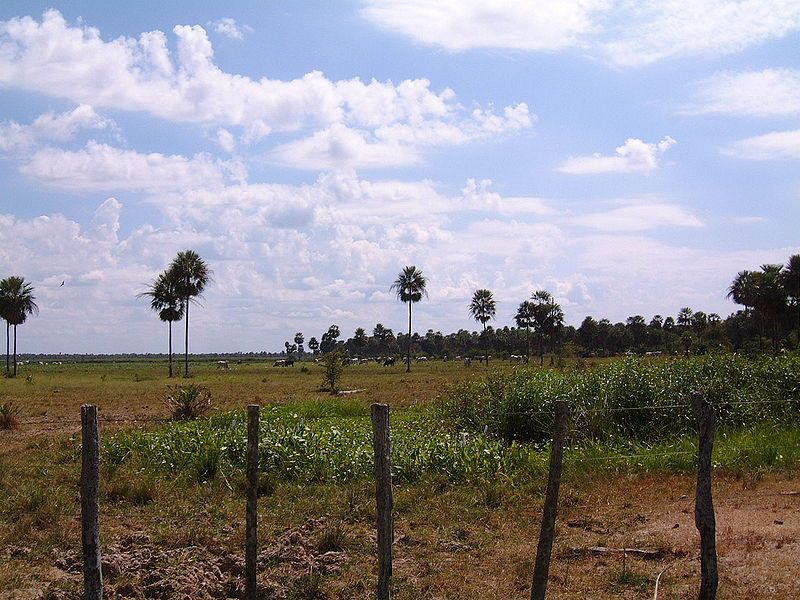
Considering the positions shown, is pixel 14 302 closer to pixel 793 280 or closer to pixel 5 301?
pixel 5 301

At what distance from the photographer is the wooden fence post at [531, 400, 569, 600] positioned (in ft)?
18.9

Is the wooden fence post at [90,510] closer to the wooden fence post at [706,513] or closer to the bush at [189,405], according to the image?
the wooden fence post at [706,513]

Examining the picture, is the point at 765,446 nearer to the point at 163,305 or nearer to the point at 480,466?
the point at 480,466

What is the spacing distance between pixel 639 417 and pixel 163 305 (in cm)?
4739

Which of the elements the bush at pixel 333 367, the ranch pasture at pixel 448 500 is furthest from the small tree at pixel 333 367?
the ranch pasture at pixel 448 500

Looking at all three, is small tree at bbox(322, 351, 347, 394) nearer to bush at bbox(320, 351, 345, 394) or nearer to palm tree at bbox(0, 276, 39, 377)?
bush at bbox(320, 351, 345, 394)

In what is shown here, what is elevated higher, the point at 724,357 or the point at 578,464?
the point at 724,357

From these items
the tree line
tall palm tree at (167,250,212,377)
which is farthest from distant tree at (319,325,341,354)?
tall palm tree at (167,250,212,377)

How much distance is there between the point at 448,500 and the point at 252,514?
4.56 metres

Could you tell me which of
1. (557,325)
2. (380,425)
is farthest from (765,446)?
(557,325)

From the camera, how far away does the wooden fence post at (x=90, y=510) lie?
5574 mm

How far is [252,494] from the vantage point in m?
6.19

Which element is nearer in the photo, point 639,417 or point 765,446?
point 765,446

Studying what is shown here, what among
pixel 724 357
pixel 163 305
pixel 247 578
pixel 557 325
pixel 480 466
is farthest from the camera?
pixel 557 325
